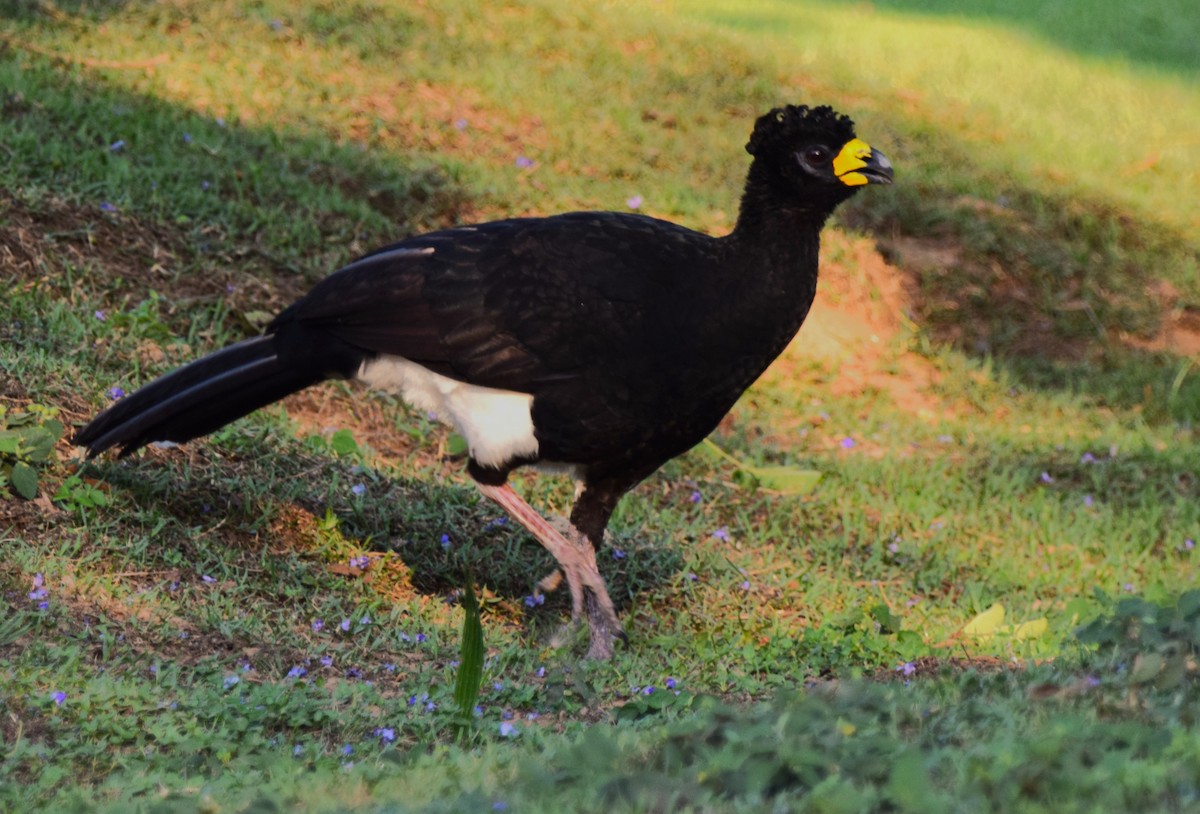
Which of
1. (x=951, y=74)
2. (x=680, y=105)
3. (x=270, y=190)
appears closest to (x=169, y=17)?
(x=270, y=190)

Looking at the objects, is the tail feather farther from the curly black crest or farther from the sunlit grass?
the sunlit grass

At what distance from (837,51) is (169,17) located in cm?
570

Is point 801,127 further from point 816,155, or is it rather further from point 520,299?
point 520,299

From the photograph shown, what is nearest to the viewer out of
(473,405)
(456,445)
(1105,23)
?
(473,405)

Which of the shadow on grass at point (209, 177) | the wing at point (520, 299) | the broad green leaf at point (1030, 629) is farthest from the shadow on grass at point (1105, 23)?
the wing at point (520, 299)

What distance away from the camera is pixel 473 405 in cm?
469

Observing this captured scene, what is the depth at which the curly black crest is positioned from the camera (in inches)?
179

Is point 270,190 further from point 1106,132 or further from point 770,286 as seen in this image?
point 1106,132

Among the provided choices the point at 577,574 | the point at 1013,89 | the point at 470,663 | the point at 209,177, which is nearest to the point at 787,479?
the point at 577,574

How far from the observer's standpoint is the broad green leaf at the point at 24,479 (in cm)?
458

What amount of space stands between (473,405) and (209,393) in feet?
2.99

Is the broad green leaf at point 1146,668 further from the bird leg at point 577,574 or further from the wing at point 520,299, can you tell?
the bird leg at point 577,574

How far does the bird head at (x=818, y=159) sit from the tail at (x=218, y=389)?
4.92ft

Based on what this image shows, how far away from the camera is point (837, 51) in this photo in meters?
12.2
